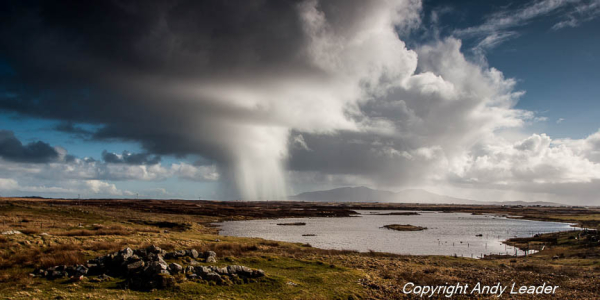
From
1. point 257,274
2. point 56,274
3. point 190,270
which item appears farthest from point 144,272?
point 257,274

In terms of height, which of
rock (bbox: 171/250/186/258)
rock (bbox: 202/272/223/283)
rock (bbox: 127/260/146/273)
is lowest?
rock (bbox: 202/272/223/283)

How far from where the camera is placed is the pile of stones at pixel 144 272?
19625 mm

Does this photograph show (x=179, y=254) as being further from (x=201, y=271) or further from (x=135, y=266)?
(x=201, y=271)

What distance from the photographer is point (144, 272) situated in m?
20.3

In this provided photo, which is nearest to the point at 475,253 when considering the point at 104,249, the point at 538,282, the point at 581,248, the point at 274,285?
the point at 581,248

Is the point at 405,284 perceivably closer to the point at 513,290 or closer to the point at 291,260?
the point at 513,290

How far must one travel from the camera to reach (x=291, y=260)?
3291 centimetres

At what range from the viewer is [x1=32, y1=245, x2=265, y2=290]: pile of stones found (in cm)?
1962

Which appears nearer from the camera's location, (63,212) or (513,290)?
(513,290)

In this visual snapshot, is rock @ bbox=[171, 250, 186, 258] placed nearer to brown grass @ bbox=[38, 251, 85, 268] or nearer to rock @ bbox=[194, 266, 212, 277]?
rock @ bbox=[194, 266, 212, 277]

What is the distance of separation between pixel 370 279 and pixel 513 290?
38.7 ft

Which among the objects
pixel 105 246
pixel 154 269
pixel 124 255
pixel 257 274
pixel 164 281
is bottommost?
pixel 257 274

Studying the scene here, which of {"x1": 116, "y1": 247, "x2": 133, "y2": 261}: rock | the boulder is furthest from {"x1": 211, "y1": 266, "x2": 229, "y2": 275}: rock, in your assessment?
{"x1": 116, "y1": 247, "x2": 133, "y2": 261}: rock

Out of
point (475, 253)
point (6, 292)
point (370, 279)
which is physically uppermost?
Result: point (6, 292)
